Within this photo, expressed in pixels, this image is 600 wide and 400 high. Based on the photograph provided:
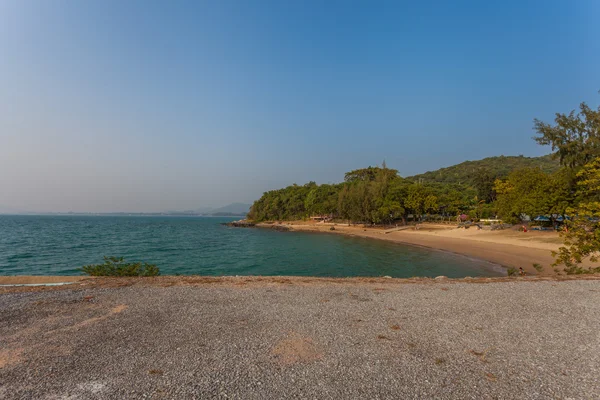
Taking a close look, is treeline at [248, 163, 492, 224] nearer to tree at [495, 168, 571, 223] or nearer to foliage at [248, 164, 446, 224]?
foliage at [248, 164, 446, 224]

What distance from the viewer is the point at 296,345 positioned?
18.8 feet

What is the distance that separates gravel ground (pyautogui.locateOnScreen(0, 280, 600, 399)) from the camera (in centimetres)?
433

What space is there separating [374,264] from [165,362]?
2203 cm

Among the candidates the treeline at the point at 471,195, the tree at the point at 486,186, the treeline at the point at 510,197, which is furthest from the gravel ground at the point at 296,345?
the tree at the point at 486,186

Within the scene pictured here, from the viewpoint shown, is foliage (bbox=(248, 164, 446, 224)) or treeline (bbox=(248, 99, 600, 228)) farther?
foliage (bbox=(248, 164, 446, 224))

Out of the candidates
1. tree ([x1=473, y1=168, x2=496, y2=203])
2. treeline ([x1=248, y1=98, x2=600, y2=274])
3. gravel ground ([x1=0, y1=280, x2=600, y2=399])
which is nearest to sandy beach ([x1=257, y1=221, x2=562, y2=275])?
treeline ([x1=248, y1=98, x2=600, y2=274])

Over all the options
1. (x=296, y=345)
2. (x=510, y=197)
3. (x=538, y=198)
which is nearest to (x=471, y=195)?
(x=510, y=197)

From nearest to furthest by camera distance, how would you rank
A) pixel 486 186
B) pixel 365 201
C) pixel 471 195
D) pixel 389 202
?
pixel 389 202, pixel 365 201, pixel 486 186, pixel 471 195

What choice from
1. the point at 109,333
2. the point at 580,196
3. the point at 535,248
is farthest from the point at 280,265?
the point at 580,196

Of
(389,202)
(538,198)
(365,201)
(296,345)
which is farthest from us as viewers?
(365,201)

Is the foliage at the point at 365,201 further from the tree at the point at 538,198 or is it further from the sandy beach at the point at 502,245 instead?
the tree at the point at 538,198

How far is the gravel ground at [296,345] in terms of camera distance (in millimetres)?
4332

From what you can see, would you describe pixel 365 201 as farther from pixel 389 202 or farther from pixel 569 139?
pixel 569 139

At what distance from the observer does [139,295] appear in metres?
9.16
